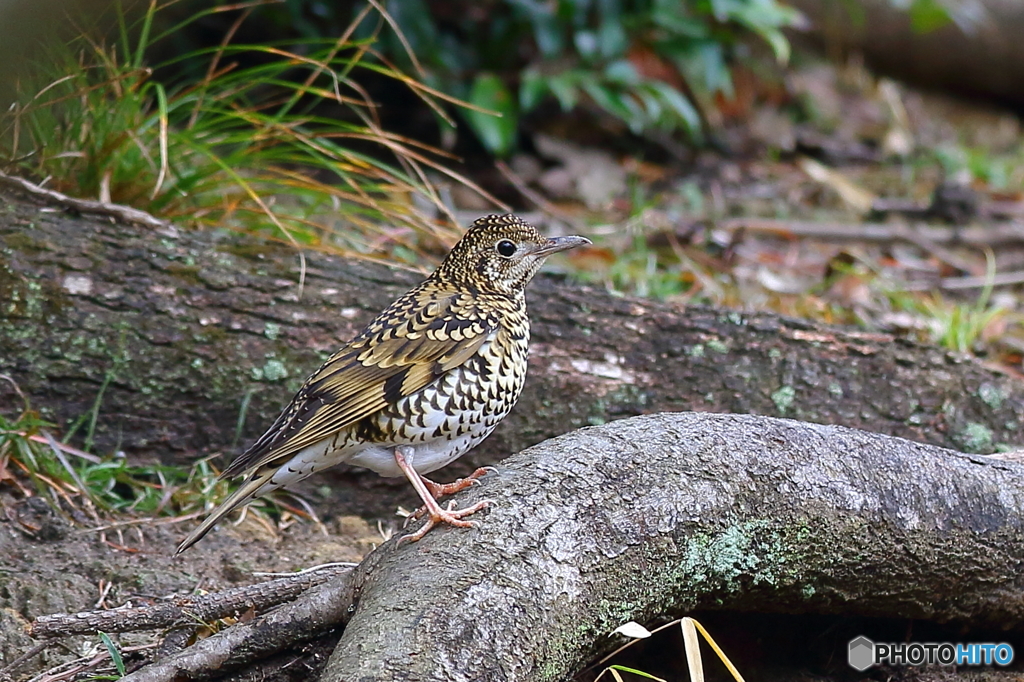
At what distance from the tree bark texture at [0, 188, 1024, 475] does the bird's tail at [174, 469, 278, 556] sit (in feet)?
3.33

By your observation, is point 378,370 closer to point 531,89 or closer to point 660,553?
point 660,553

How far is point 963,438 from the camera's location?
4.46 metres

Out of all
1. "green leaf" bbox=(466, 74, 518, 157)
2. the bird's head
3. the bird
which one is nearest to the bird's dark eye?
the bird's head

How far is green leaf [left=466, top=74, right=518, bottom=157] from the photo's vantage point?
726 cm

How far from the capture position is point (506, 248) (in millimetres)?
3920

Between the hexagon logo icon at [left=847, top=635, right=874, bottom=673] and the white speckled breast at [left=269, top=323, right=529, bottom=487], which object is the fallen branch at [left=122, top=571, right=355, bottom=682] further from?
the hexagon logo icon at [left=847, top=635, right=874, bottom=673]

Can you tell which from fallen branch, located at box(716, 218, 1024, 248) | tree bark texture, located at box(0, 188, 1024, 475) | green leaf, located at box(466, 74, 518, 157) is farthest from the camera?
fallen branch, located at box(716, 218, 1024, 248)

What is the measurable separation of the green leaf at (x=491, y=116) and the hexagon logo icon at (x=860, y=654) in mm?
4519

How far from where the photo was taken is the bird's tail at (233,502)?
3172 mm

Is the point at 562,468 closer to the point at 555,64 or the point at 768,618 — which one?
the point at 768,618

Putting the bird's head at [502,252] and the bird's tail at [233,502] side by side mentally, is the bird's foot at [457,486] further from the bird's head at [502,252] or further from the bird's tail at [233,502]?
the bird's head at [502,252]

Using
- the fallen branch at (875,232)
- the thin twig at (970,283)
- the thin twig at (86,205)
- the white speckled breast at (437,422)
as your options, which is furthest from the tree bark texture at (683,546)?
the fallen branch at (875,232)

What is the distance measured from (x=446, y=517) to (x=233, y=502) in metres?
0.75

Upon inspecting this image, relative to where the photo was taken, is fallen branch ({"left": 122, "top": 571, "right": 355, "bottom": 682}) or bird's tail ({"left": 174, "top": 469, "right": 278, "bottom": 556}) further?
bird's tail ({"left": 174, "top": 469, "right": 278, "bottom": 556})
